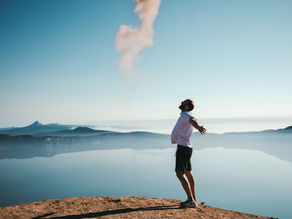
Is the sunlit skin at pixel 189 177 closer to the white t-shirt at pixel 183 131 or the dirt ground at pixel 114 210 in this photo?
the white t-shirt at pixel 183 131

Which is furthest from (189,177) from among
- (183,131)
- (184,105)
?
(184,105)

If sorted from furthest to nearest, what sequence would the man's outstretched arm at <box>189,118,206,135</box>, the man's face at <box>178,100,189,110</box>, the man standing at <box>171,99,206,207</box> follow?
1. the man's face at <box>178,100,189,110</box>
2. the man standing at <box>171,99,206,207</box>
3. the man's outstretched arm at <box>189,118,206,135</box>

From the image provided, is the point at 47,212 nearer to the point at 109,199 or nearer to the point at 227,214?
the point at 109,199

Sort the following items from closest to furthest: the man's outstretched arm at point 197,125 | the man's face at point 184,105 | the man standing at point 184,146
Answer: the man's outstretched arm at point 197,125 → the man standing at point 184,146 → the man's face at point 184,105

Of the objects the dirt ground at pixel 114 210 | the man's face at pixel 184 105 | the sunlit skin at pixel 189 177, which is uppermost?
the man's face at pixel 184 105

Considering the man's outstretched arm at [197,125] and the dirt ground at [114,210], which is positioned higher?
the man's outstretched arm at [197,125]

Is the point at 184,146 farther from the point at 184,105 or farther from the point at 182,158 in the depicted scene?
the point at 184,105

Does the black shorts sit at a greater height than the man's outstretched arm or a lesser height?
lesser

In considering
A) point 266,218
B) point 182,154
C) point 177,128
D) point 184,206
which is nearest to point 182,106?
point 177,128

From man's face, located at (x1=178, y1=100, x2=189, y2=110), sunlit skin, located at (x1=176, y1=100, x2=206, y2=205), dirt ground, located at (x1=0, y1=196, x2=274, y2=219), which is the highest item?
man's face, located at (x1=178, y1=100, x2=189, y2=110)

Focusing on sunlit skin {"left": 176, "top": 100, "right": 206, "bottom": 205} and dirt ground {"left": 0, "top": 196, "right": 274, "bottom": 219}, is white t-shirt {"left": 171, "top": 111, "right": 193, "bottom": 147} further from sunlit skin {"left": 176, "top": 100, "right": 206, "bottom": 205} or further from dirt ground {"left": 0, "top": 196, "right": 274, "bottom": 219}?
dirt ground {"left": 0, "top": 196, "right": 274, "bottom": 219}

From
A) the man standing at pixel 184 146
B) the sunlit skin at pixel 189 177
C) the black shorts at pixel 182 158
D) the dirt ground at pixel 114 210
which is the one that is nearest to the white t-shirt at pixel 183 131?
the man standing at pixel 184 146

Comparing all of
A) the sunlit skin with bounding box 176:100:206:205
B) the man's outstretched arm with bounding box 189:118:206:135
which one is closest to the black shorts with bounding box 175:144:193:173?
the sunlit skin with bounding box 176:100:206:205

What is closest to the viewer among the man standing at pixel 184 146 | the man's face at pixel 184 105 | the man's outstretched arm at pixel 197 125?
the man's outstretched arm at pixel 197 125
